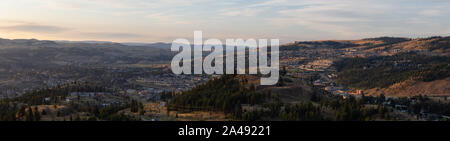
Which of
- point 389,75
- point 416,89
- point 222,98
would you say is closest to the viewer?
point 222,98

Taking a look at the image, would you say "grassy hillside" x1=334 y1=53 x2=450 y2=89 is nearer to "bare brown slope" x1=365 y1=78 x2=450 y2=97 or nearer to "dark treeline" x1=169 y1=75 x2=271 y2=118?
"bare brown slope" x1=365 y1=78 x2=450 y2=97

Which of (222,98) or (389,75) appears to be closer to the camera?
(222,98)

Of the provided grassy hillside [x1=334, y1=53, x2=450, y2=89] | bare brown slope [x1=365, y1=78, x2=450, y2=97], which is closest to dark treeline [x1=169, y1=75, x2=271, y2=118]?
bare brown slope [x1=365, y1=78, x2=450, y2=97]

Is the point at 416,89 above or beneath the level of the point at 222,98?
beneath

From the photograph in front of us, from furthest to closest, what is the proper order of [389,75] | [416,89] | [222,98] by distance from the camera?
[389,75]
[416,89]
[222,98]

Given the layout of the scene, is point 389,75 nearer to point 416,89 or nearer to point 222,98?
point 416,89

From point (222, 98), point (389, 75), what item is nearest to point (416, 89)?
point (389, 75)

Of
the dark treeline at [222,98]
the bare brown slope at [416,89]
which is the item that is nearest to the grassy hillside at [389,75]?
the bare brown slope at [416,89]

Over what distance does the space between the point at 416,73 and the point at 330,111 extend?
117 meters

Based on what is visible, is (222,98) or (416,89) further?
(416,89)

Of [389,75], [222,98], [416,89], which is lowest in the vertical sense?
[416,89]

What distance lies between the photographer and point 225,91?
76250mm
